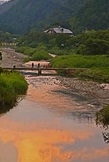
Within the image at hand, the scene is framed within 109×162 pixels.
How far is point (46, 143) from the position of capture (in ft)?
70.7

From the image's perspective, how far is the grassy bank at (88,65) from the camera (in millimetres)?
48791

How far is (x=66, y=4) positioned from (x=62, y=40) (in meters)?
106

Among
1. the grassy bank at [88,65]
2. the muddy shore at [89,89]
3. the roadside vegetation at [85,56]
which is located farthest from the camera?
the roadside vegetation at [85,56]

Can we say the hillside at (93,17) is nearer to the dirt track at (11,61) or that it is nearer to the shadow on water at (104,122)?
the dirt track at (11,61)

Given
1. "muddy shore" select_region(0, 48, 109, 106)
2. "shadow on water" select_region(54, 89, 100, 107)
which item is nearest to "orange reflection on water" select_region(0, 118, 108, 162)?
"shadow on water" select_region(54, 89, 100, 107)

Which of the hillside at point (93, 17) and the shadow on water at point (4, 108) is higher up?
→ the hillside at point (93, 17)

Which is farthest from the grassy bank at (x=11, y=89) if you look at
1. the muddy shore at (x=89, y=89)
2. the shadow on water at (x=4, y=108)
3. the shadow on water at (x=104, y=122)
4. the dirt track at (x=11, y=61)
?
the dirt track at (x=11, y=61)

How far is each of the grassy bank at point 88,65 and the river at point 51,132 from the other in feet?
47.3

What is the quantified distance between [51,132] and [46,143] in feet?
7.09

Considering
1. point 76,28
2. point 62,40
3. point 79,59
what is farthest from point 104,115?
point 76,28

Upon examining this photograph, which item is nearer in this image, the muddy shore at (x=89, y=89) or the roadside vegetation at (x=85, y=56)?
the muddy shore at (x=89, y=89)

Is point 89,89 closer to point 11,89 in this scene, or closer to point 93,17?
point 11,89

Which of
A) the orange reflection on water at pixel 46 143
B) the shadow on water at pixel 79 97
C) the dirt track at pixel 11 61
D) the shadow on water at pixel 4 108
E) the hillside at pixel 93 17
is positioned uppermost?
the hillside at pixel 93 17

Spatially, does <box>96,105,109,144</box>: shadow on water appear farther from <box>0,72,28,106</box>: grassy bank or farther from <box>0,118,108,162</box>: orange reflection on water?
<box>0,72,28,106</box>: grassy bank
